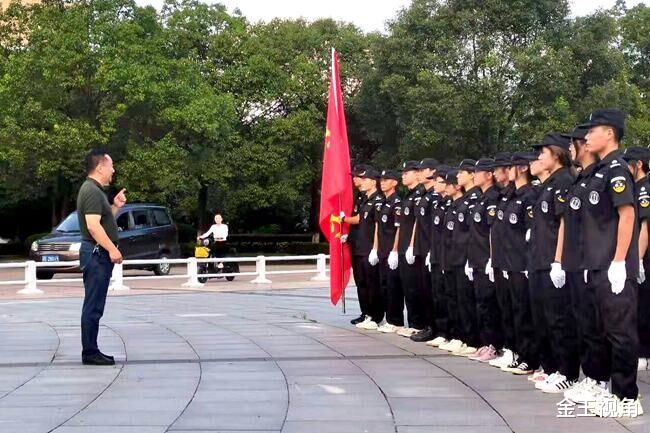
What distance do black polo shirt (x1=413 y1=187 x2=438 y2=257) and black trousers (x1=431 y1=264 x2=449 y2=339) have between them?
428 millimetres

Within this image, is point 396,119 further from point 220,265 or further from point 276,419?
point 276,419

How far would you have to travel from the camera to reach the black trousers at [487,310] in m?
9.29

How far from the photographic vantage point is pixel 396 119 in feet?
122

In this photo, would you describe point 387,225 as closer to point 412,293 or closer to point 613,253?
point 412,293

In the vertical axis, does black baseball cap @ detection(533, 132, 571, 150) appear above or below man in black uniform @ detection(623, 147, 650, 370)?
above

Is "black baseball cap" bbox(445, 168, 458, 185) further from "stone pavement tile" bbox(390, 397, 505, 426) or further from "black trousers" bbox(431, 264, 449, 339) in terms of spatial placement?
"stone pavement tile" bbox(390, 397, 505, 426)

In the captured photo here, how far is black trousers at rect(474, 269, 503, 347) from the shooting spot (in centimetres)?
929

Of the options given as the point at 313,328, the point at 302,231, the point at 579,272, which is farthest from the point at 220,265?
the point at 302,231

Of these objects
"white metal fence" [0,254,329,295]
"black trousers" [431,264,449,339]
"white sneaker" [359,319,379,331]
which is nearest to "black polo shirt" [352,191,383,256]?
"white sneaker" [359,319,379,331]

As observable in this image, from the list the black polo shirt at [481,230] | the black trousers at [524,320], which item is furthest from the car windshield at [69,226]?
the black trousers at [524,320]

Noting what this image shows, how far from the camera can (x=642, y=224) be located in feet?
25.2

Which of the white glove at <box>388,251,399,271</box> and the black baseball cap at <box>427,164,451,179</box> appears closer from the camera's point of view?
the black baseball cap at <box>427,164,451,179</box>

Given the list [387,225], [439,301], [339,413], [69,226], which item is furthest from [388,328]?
[69,226]

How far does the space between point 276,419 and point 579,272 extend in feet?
7.65
